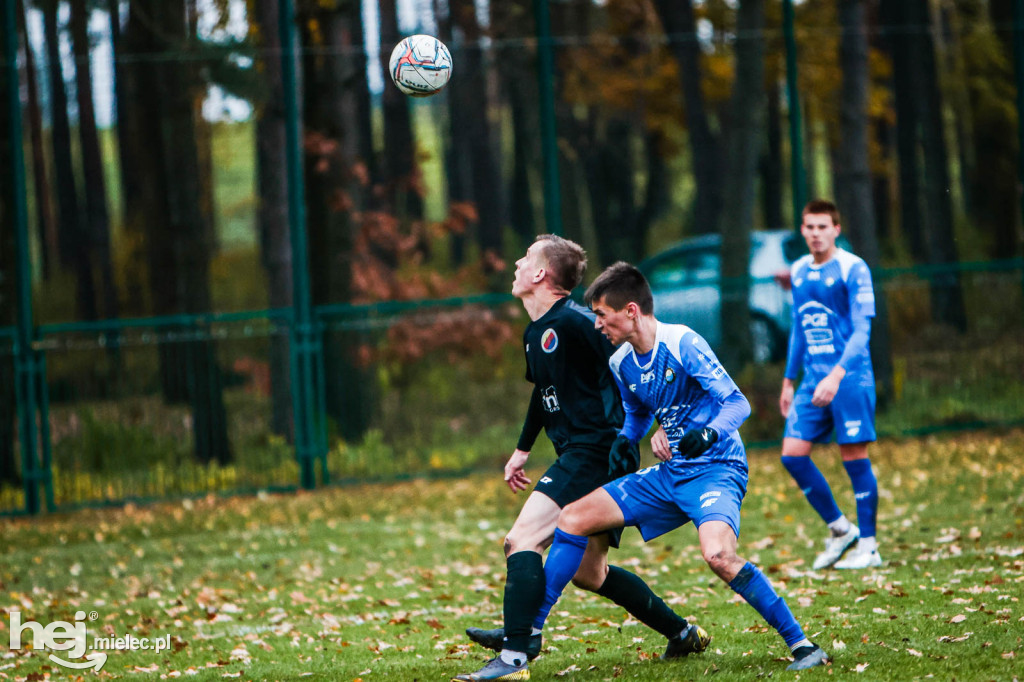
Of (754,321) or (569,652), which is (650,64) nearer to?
(754,321)

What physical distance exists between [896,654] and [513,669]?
1.58 meters

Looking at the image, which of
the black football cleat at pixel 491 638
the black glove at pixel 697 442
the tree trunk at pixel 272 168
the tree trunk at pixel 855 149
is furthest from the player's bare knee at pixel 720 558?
the tree trunk at pixel 855 149

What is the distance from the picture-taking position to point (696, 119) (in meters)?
12.6

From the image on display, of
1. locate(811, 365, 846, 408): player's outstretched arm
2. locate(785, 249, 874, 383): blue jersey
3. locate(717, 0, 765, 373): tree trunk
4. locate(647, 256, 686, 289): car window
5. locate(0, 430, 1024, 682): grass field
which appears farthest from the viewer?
locate(717, 0, 765, 373): tree trunk

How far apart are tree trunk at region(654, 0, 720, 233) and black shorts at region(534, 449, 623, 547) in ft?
25.3

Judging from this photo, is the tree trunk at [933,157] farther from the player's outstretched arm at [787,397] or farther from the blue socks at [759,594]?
the blue socks at [759,594]

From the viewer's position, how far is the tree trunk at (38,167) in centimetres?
1162

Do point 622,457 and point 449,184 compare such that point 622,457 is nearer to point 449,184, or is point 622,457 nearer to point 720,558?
point 720,558

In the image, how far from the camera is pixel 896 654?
4.96 metres

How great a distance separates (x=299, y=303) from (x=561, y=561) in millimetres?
6879

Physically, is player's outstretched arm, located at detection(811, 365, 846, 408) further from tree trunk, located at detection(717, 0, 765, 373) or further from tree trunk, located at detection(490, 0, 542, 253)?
tree trunk, located at detection(490, 0, 542, 253)

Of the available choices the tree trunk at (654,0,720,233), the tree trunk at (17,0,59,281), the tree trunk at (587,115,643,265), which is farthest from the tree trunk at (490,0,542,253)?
the tree trunk at (17,0,59,281)

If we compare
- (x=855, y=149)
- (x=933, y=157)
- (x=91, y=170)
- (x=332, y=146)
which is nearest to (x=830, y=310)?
(x=855, y=149)

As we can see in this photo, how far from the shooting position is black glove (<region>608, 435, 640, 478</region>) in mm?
4840
